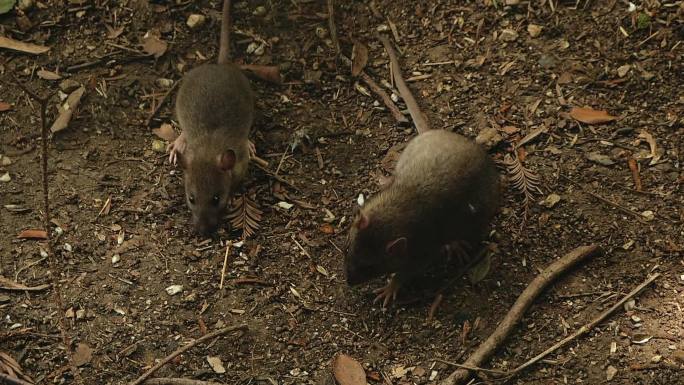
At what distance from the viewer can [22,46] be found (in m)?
7.23

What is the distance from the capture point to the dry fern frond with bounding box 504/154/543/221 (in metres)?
5.95

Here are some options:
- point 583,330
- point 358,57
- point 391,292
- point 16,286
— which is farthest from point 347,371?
point 358,57

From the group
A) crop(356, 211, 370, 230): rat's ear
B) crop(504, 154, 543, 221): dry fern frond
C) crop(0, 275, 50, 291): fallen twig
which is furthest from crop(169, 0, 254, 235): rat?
crop(504, 154, 543, 221): dry fern frond

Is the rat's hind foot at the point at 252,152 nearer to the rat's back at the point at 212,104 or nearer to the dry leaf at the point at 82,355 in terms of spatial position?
the rat's back at the point at 212,104

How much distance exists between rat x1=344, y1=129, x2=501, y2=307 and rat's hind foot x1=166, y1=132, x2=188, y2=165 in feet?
6.10

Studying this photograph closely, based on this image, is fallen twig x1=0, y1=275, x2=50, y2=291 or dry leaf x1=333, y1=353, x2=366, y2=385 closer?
dry leaf x1=333, y1=353, x2=366, y2=385

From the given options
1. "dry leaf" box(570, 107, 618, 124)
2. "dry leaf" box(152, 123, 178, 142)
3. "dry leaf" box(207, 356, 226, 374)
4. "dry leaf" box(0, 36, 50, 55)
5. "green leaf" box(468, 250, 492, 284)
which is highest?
"dry leaf" box(570, 107, 618, 124)

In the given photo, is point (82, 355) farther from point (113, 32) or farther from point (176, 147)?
point (113, 32)

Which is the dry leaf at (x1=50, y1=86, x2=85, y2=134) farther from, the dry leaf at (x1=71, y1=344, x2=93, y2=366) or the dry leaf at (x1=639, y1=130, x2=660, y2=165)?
the dry leaf at (x1=639, y1=130, x2=660, y2=165)

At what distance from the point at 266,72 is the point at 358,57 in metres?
0.87

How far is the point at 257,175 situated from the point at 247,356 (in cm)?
179

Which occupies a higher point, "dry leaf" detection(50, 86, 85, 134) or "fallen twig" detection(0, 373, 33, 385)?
"dry leaf" detection(50, 86, 85, 134)

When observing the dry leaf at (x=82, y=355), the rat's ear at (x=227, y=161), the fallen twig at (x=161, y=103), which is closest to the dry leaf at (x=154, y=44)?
the fallen twig at (x=161, y=103)

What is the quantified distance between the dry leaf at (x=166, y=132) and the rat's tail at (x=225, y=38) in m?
0.77
